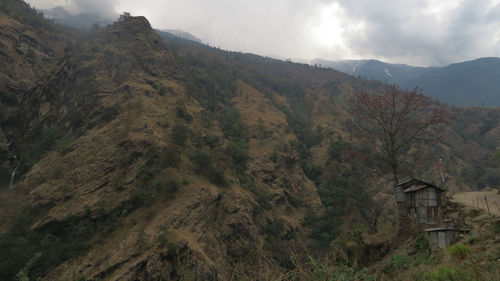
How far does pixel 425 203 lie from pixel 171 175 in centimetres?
1788

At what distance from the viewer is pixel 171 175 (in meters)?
21.4

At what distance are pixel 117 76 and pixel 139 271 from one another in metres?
27.5

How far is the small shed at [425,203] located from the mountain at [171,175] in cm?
121

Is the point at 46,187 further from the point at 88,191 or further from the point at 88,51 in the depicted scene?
the point at 88,51

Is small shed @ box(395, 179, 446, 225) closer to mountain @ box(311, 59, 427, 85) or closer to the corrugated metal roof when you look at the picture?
the corrugated metal roof

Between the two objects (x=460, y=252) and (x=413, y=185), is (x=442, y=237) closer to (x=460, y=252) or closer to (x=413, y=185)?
(x=460, y=252)

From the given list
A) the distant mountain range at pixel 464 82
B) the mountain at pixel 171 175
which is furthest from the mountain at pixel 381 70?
the mountain at pixel 171 175

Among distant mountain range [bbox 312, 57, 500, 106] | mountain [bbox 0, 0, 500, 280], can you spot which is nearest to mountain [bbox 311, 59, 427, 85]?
distant mountain range [bbox 312, 57, 500, 106]

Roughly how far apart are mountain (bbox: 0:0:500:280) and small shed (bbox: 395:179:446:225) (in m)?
1.21

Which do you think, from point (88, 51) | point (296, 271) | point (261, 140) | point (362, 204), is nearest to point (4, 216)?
point (296, 271)

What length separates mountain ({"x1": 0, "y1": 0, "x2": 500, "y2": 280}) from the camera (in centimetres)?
1485

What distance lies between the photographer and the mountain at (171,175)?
14.9 metres

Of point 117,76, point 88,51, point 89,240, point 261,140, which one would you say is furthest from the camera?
point 261,140

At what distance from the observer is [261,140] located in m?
39.6
